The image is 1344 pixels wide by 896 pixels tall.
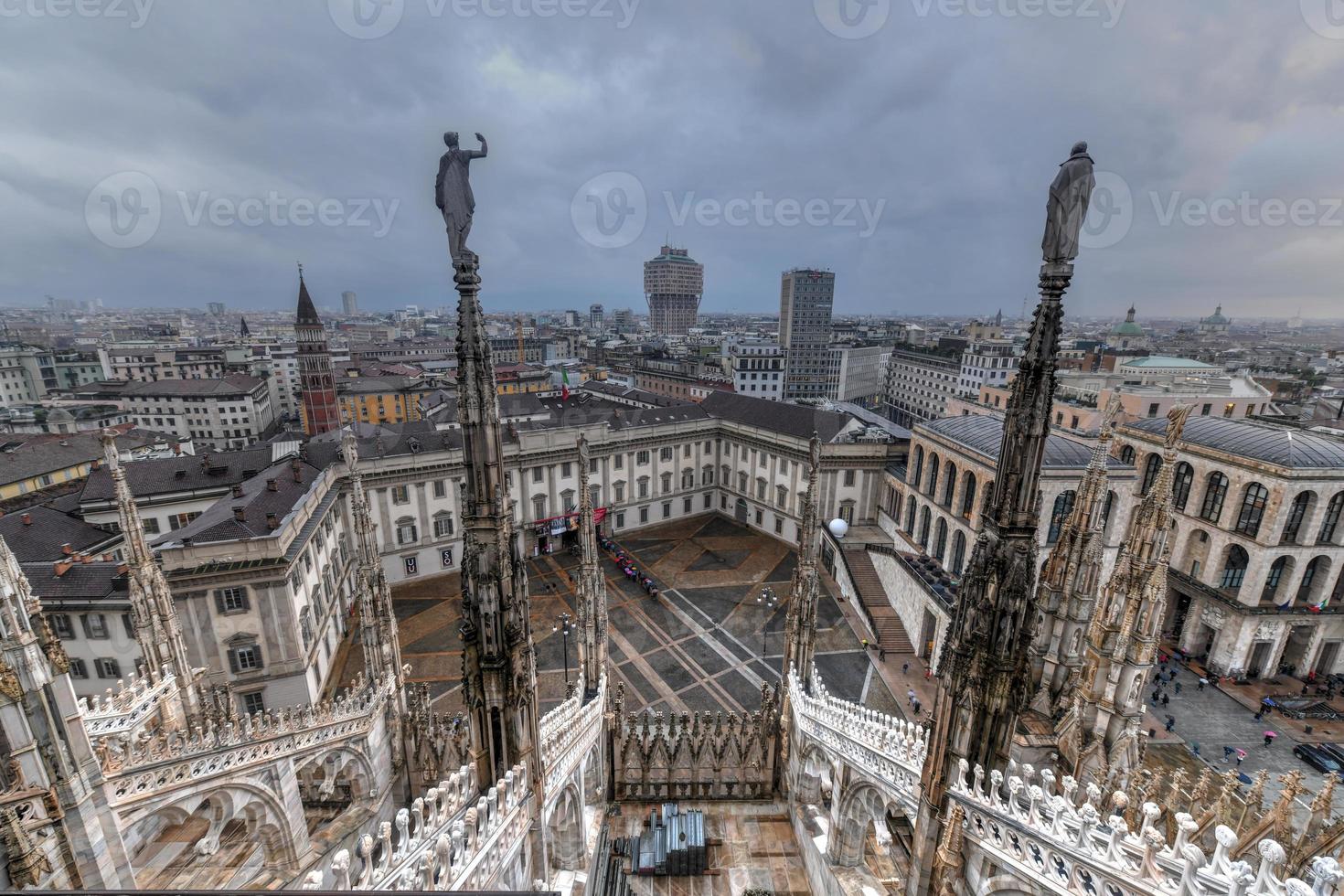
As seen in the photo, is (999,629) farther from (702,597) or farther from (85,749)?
(702,597)

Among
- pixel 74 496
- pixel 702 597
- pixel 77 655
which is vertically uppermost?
pixel 74 496

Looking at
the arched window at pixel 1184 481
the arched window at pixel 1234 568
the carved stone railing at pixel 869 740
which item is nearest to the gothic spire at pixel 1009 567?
the carved stone railing at pixel 869 740

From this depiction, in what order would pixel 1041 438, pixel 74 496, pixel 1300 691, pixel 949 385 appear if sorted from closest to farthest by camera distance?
pixel 1041 438 < pixel 1300 691 < pixel 74 496 < pixel 949 385

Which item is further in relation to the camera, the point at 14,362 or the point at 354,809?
the point at 14,362

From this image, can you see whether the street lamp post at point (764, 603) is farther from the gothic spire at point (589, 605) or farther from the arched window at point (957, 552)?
the gothic spire at point (589, 605)

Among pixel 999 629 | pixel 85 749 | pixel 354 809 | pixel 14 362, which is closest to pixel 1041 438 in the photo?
pixel 999 629

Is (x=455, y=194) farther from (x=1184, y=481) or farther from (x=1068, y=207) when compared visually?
(x=1184, y=481)

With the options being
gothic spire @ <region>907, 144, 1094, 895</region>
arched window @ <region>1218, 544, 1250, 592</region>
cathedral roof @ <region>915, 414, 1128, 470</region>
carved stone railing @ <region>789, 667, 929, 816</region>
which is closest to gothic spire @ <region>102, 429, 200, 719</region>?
carved stone railing @ <region>789, 667, 929, 816</region>

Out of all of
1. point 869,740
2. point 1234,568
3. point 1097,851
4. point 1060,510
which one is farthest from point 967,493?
point 1097,851
